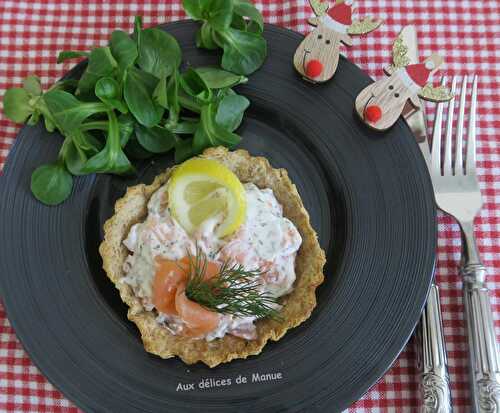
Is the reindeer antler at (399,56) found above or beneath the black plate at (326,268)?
above

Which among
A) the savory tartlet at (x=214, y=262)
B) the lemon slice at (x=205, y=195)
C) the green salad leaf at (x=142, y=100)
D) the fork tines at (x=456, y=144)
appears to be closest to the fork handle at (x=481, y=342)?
the fork tines at (x=456, y=144)

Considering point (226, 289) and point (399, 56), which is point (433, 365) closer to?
point (226, 289)

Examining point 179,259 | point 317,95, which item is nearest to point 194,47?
point 317,95

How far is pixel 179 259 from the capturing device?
78.1 inches

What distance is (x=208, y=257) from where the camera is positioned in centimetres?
200

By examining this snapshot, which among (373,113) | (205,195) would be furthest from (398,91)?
(205,195)

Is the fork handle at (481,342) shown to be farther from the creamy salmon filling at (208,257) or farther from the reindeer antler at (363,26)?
the reindeer antler at (363,26)

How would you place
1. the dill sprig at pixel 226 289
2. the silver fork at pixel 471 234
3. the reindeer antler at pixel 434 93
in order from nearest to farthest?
the dill sprig at pixel 226 289 < the silver fork at pixel 471 234 < the reindeer antler at pixel 434 93

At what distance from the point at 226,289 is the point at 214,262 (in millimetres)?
115

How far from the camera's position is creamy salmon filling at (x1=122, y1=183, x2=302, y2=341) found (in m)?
1.95

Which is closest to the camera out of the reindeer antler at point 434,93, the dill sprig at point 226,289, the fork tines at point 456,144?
the dill sprig at point 226,289

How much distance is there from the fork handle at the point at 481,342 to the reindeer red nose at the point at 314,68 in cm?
92

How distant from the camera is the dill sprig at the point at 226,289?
6.29 feet

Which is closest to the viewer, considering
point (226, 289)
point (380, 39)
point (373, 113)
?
point (226, 289)
